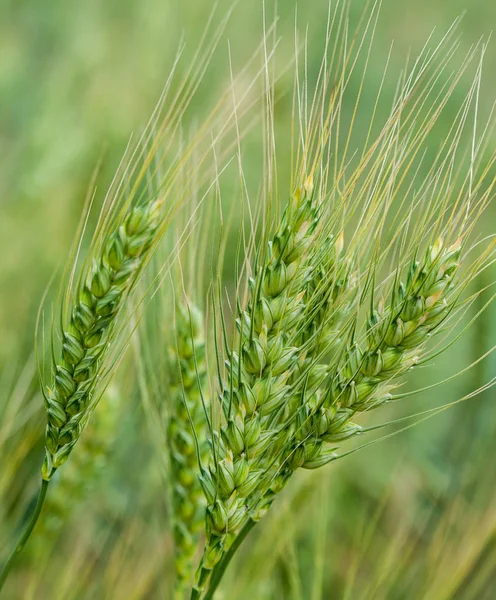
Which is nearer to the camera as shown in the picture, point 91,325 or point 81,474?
point 91,325

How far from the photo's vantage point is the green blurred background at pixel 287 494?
0.79m

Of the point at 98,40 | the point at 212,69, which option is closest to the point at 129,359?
the point at 98,40

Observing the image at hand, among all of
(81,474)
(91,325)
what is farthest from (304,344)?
(81,474)

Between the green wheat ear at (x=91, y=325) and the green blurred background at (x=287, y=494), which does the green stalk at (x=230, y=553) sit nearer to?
the green wheat ear at (x=91, y=325)

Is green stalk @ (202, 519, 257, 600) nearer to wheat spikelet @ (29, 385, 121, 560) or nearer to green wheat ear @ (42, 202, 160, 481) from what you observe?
green wheat ear @ (42, 202, 160, 481)

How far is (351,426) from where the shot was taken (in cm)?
46

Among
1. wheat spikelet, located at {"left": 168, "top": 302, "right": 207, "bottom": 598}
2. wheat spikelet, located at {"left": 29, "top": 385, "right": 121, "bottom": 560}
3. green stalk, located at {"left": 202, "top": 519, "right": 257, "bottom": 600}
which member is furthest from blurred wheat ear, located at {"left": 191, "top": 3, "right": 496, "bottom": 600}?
wheat spikelet, located at {"left": 29, "top": 385, "right": 121, "bottom": 560}

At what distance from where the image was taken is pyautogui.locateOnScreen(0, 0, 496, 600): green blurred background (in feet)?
2.60

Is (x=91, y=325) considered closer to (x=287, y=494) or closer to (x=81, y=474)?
(x=81, y=474)

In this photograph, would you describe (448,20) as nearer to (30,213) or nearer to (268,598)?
(30,213)

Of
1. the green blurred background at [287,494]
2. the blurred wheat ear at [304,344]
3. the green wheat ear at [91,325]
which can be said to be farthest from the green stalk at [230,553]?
the green blurred background at [287,494]

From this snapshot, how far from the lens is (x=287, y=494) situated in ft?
2.68

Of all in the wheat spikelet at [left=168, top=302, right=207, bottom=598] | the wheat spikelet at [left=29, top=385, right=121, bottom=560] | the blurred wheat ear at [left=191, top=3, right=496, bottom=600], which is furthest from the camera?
the wheat spikelet at [left=29, top=385, right=121, bottom=560]

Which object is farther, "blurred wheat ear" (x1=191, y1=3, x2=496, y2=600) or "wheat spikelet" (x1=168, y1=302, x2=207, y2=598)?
"wheat spikelet" (x1=168, y1=302, x2=207, y2=598)
